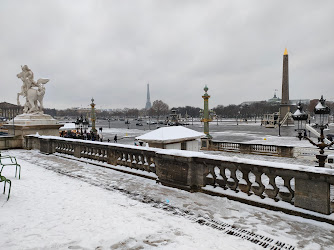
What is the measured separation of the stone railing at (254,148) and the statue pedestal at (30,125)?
532 inches

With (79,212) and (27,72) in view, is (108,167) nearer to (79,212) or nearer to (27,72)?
(79,212)

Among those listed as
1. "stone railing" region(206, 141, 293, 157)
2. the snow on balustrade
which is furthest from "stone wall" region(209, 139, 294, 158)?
the snow on balustrade

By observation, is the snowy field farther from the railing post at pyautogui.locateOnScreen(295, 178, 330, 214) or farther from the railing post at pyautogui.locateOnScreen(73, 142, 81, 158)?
the railing post at pyautogui.locateOnScreen(73, 142, 81, 158)

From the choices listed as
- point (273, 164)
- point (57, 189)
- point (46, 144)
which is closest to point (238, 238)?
point (273, 164)

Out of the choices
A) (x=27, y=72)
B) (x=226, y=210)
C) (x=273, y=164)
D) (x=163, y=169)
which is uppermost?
(x=27, y=72)

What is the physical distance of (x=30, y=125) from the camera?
15.6 metres

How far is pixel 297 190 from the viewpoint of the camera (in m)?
4.79

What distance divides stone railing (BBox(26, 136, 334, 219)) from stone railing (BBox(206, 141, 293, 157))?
31.3 feet

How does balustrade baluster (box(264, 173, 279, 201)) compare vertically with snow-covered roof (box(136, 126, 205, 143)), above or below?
below

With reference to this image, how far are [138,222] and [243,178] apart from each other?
9.19 feet

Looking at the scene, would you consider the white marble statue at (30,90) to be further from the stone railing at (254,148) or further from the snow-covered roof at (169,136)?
the stone railing at (254,148)

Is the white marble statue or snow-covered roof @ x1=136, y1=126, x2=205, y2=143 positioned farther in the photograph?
the white marble statue

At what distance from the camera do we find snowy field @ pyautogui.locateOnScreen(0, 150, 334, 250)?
3.68 meters

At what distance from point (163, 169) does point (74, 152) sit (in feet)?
20.9
